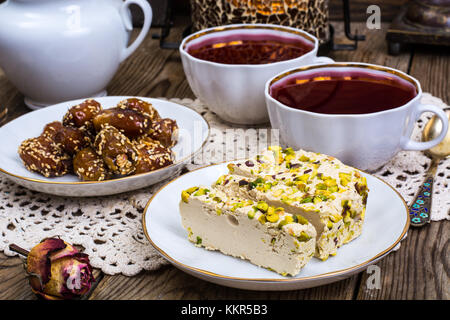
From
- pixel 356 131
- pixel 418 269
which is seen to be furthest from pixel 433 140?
pixel 418 269

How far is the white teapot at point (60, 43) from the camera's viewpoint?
1.19m

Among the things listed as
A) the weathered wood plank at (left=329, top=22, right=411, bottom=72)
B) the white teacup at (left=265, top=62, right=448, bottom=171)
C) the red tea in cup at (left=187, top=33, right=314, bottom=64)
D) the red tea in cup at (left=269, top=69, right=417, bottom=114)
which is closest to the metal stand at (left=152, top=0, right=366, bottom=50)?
the weathered wood plank at (left=329, top=22, right=411, bottom=72)

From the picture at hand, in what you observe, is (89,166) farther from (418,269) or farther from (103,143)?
(418,269)

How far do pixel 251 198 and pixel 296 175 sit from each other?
8 cm

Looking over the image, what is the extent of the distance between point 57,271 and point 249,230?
250 mm

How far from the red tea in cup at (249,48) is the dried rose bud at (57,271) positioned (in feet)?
2.01

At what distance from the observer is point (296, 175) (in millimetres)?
800

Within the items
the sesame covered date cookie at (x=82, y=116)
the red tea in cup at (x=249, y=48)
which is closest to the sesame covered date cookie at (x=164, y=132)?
the sesame covered date cookie at (x=82, y=116)

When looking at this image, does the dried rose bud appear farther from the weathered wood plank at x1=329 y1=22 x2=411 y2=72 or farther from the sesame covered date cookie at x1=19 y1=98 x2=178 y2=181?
the weathered wood plank at x1=329 y1=22 x2=411 y2=72

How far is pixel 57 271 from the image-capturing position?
68 cm

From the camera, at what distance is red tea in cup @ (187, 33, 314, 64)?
119 cm

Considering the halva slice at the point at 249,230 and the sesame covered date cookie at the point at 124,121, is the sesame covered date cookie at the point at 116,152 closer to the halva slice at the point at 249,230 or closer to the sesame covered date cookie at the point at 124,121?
the sesame covered date cookie at the point at 124,121

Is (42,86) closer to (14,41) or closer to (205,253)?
(14,41)

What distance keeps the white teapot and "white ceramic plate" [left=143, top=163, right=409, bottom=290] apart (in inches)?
20.3
